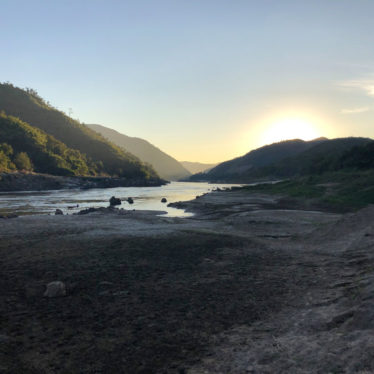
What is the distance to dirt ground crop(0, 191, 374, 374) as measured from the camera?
20.8ft

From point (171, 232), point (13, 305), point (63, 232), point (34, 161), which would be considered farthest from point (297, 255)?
point (34, 161)

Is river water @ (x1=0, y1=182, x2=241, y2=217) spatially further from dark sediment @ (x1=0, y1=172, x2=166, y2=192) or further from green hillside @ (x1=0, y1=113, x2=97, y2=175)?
green hillside @ (x1=0, y1=113, x2=97, y2=175)

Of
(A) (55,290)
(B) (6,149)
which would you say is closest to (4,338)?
(A) (55,290)

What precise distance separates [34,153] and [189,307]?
162m

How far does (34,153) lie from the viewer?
507ft

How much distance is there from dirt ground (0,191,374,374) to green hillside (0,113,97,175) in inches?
5042

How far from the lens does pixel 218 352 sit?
266 inches

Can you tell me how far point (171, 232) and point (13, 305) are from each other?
1296 centimetres

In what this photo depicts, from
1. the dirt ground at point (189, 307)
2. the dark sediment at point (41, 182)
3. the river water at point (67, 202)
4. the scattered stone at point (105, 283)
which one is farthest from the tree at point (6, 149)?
the scattered stone at point (105, 283)

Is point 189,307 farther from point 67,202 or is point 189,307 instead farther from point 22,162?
point 22,162

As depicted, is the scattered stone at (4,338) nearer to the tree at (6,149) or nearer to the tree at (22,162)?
the tree at (22,162)

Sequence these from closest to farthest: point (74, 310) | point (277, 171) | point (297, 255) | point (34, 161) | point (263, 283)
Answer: point (74, 310) → point (263, 283) → point (297, 255) → point (34, 161) → point (277, 171)

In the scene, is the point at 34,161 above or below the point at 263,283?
above

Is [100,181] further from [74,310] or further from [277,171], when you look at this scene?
[74,310]
